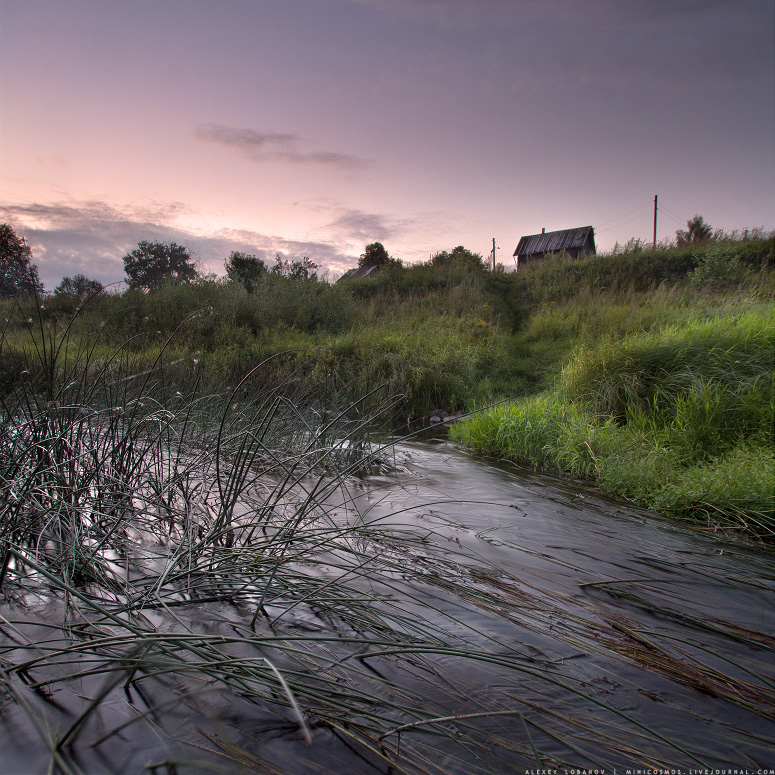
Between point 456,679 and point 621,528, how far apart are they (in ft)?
7.12

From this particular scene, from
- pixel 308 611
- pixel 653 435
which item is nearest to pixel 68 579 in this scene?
pixel 308 611

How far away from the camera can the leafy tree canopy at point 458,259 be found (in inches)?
762

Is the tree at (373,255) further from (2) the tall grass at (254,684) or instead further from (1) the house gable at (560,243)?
(2) the tall grass at (254,684)

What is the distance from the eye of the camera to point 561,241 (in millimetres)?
29641

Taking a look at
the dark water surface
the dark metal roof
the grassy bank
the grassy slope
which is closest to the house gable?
the dark metal roof

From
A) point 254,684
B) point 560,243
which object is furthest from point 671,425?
point 560,243

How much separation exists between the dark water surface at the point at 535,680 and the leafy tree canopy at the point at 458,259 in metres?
17.7

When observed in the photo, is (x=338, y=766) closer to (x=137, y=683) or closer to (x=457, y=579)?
(x=137, y=683)

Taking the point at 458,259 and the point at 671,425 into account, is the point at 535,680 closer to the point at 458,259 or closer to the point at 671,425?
the point at 671,425

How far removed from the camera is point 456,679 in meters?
1.46

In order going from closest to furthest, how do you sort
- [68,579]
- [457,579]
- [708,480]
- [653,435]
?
[68,579], [457,579], [708,480], [653,435]

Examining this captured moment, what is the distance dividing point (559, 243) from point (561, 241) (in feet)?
0.82

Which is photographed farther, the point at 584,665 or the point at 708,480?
the point at 708,480

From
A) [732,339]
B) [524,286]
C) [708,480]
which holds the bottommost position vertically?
[708,480]
